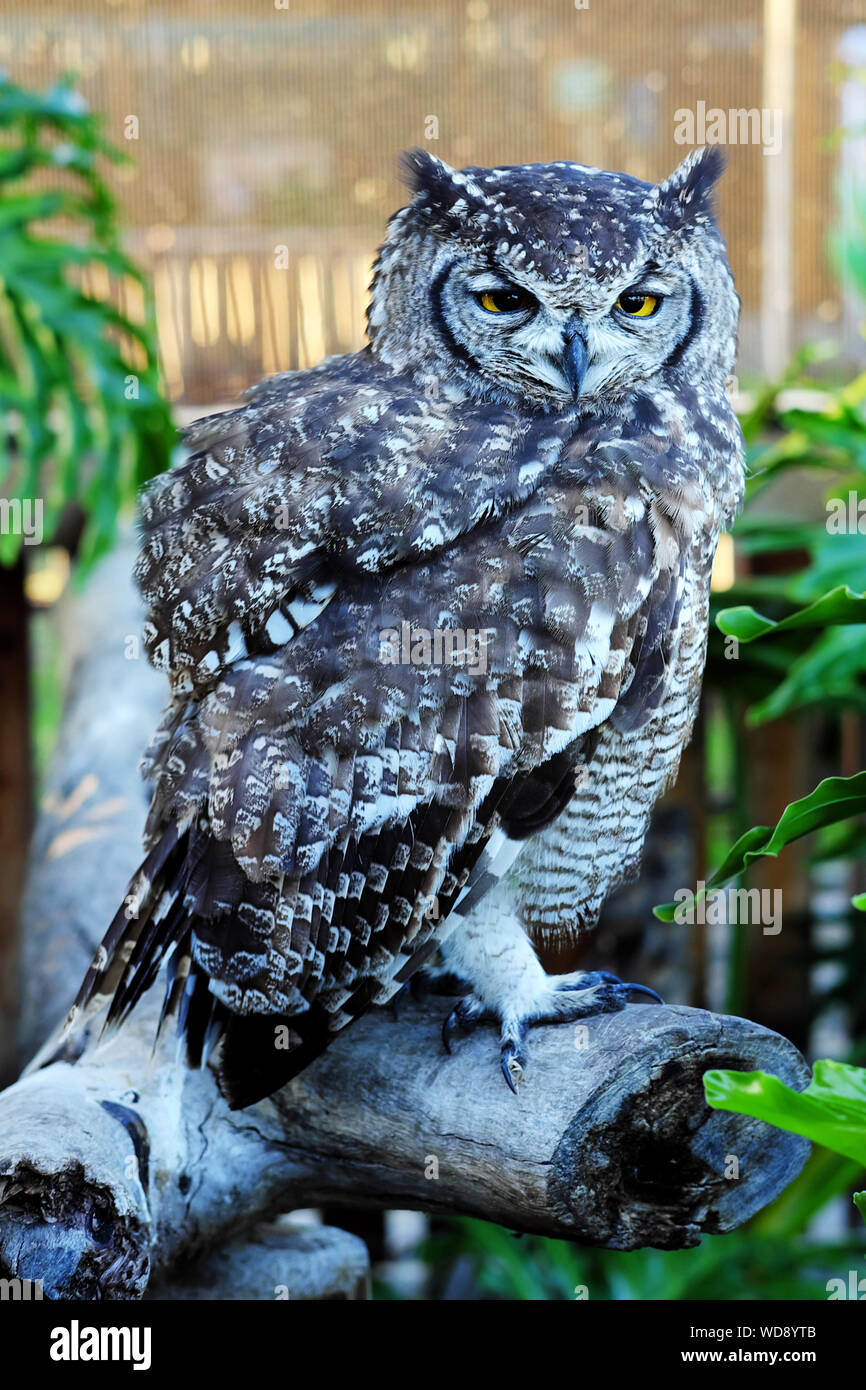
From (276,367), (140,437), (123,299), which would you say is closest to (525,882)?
(276,367)

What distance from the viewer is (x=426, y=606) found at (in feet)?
3.13

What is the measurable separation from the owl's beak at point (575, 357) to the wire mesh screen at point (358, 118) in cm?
87

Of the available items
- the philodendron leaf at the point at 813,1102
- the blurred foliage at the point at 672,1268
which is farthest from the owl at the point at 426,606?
the blurred foliage at the point at 672,1268

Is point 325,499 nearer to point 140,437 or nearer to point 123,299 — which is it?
point 140,437

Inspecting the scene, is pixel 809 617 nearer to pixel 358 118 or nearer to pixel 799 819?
pixel 799 819

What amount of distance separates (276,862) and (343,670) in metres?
0.17

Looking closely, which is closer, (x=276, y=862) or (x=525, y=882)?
(x=276, y=862)

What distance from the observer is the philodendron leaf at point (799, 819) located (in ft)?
2.84

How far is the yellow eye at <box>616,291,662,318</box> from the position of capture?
3.04 ft

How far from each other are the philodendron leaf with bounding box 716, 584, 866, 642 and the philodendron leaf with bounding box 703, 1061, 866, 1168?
1.08 ft

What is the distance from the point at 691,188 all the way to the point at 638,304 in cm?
10

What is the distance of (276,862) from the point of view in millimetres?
955

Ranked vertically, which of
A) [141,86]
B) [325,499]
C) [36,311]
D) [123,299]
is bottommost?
[325,499]

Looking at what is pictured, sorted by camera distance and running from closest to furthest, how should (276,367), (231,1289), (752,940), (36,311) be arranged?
(231,1289), (276,367), (36,311), (752,940)
